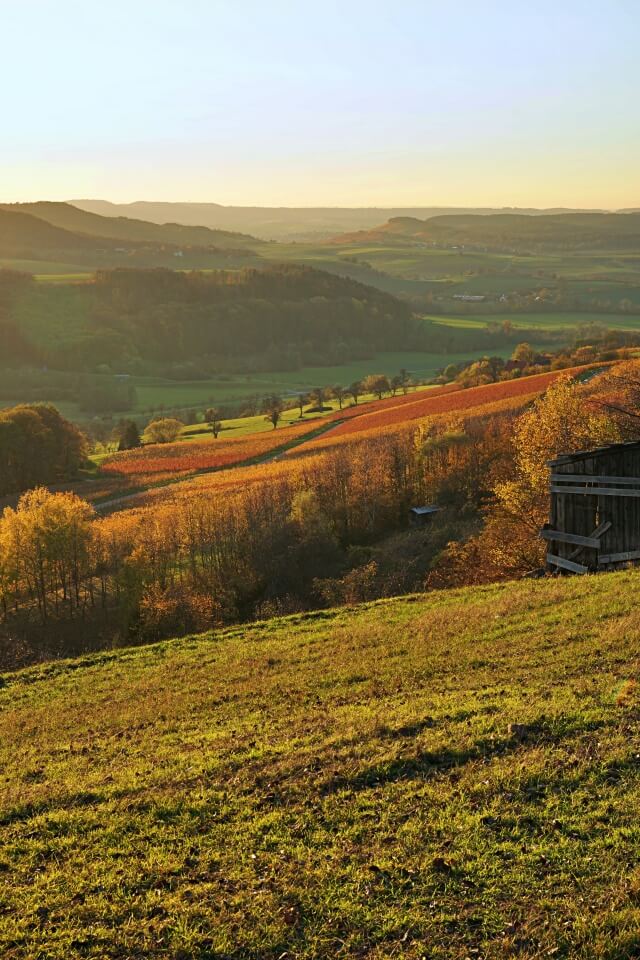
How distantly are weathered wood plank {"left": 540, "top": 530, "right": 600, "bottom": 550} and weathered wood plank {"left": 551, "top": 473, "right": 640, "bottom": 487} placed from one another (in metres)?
1.76

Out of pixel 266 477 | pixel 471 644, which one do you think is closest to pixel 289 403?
pixel 266 477

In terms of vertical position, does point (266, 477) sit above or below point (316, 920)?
below

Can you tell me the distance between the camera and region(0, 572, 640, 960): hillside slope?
8.21 m

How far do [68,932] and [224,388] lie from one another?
544 feet

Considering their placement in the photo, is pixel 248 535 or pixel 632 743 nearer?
pixel 632 743

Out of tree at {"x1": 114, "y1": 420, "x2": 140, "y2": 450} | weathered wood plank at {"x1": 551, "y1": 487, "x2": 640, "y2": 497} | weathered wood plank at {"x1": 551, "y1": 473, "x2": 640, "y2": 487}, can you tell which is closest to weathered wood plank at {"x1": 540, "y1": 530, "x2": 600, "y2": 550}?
weathered wood plank at {"x1": 551, "y1": 487, "x2": 640, "y2": 497}

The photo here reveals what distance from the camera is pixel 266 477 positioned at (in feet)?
226

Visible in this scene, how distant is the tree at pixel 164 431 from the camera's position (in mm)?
119688

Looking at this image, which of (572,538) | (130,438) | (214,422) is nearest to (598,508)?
(572,538)

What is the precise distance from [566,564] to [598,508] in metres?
2.15

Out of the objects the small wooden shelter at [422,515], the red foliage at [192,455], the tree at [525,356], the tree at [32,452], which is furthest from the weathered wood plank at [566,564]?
the tree at [525,356]

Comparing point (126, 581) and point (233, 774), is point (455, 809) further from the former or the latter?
point (126, 581)

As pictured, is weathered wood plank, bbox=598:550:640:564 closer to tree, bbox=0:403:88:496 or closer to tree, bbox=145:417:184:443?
tree, bbox=0:403:88:496

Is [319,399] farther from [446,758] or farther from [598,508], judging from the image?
[446,758]
